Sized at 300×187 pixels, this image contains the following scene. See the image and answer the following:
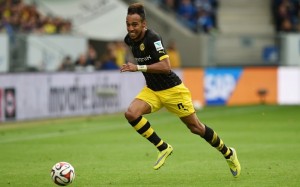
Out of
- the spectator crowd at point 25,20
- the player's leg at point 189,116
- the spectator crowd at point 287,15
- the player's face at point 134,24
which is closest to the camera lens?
the player's face at point 134,24

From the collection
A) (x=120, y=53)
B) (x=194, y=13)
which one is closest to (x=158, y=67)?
(x=120, y=53)

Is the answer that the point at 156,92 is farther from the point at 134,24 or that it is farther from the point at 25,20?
the point at 25,20

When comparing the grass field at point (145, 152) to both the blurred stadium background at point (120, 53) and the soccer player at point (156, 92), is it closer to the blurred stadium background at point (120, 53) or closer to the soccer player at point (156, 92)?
the soccer player at point (156, 92)

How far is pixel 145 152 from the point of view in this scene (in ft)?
52.2

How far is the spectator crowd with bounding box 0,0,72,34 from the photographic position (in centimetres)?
2628

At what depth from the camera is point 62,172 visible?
1077 centimetres

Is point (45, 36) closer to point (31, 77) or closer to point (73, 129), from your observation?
point (31, 77)

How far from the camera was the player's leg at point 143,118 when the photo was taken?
1191 centimetres

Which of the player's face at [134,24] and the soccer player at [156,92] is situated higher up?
the player's face at [134,24]

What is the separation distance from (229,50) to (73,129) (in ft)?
36.5

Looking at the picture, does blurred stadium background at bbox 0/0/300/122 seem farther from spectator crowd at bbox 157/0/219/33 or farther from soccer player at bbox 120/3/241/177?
soccer player at bbox 120/3/241/177

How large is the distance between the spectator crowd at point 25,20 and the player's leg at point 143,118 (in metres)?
14.2

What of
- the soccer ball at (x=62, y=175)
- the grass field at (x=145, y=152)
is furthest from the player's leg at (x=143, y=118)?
the soccer ball at (x=62, y=175)

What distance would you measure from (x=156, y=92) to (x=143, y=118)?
0.42 meters
